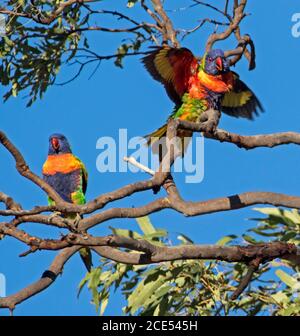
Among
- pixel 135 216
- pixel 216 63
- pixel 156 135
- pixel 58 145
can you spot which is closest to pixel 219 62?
pixel 216 63

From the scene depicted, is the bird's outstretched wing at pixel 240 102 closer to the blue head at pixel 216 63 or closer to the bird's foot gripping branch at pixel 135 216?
the blue head at pixel 216 63

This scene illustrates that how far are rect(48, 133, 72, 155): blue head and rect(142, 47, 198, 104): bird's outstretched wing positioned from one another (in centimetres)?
68

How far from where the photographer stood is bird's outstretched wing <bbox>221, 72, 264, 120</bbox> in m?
4.74

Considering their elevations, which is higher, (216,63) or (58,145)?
(216,63)

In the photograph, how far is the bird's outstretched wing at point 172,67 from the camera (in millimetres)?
4453

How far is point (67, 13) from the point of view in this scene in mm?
5359

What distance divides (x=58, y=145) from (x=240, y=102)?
105 cm

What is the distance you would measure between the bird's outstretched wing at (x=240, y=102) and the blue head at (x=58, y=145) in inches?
36.1

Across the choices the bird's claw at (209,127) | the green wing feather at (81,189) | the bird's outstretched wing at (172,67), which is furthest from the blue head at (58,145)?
the bird's claw at (209,127)

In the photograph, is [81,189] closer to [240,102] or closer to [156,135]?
[156,135]

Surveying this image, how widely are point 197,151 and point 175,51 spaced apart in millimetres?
518

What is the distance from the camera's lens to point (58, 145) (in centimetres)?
498
